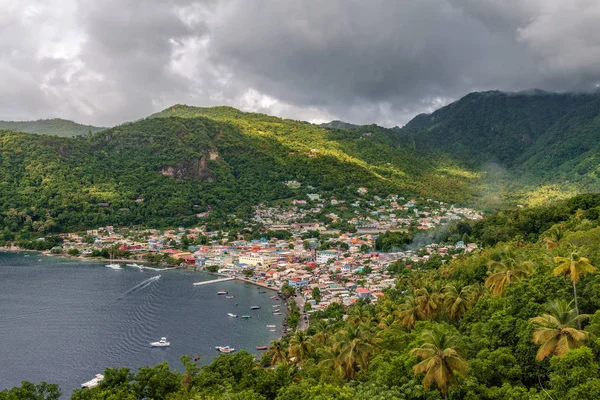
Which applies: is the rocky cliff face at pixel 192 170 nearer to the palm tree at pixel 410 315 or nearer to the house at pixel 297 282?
the house at pixel 297 282

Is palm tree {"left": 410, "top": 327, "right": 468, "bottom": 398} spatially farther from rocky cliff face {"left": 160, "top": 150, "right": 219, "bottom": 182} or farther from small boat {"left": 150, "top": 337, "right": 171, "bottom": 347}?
rocky cliff face {"left": 160, "top": 150, "right": 219, "bottom": 182}

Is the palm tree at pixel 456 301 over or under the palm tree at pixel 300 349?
over

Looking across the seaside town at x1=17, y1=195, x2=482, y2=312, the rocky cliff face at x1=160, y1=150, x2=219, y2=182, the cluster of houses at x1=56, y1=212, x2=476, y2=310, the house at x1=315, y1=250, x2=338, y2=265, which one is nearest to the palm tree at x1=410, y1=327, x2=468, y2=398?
the cluster of houses at x1=56, y1=212, x2=476, y2=310

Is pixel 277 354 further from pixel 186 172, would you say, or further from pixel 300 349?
pixel 186 172

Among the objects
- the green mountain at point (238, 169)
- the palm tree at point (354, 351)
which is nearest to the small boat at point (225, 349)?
the palm tree at point (354, 351)

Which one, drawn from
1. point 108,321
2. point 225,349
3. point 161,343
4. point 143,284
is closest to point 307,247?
point 143,284

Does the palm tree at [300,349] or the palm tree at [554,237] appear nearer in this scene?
the palm tree at [300,349]

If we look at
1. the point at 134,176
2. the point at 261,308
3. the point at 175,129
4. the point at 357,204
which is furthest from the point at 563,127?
the point at 261,308
